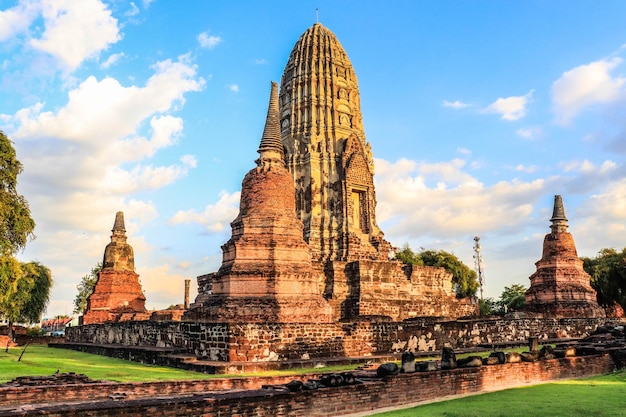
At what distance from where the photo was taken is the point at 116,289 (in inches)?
1362

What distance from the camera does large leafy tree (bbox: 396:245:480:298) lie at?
58.9m

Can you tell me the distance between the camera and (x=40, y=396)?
10.3 metres

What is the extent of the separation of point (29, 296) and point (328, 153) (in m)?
21.4

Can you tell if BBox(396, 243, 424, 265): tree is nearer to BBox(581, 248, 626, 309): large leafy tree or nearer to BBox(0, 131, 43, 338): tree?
BBox(581, 248, 626, 309): large leafy tree

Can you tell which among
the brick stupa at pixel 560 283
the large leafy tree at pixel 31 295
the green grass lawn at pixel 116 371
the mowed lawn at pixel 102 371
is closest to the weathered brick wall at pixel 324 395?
the green grass lawn at pixel 116 371

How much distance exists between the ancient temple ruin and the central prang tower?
0.06m

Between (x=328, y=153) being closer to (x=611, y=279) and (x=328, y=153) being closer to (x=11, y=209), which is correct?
(x=11, y=209)

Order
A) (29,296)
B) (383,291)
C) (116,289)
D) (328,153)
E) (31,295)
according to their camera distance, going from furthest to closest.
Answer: (31,295) < (29,296) < (116,289) < (328,153) < (383,291)

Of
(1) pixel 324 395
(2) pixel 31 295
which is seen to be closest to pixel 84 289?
(2) pixel 31 295

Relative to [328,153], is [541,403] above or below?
below

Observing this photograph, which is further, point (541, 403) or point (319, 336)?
point (319, 336)

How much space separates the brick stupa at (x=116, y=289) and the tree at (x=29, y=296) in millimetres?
3952

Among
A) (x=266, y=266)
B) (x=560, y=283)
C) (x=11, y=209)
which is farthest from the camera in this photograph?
(x=560, y=283)

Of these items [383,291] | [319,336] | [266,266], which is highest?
[266,266]
